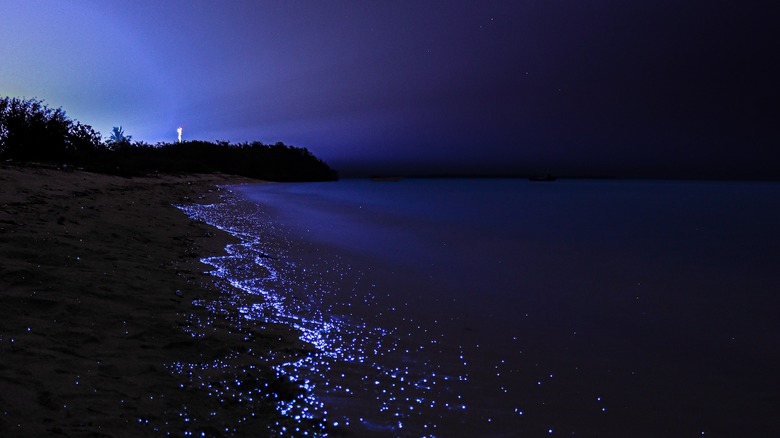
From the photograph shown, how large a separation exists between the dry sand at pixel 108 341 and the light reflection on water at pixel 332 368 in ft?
0.35

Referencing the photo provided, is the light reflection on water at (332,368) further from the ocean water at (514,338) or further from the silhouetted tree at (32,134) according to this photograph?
the silhouetted tree at (32,134)

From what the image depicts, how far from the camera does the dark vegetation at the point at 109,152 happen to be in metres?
18.4

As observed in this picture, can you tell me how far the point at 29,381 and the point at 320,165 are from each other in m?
80.4

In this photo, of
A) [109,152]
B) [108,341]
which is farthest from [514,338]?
[109,152]

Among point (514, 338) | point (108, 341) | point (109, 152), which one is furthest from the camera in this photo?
point (109, 152)

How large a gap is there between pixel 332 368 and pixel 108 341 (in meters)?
1.46

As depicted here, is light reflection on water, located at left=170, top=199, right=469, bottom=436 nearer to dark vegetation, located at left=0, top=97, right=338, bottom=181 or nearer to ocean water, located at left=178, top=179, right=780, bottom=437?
ocean water, located at left=178, top=179, right=780, bottom=437

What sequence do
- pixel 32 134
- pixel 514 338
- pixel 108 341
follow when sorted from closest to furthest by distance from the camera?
pixel 108 341, pixel 514 338, pixel 32 134

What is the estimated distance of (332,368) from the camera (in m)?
2.76

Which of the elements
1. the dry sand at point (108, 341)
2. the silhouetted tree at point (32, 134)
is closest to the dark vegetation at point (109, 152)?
the silhouetted tree at point (32, 134)

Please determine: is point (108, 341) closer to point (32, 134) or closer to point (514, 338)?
point (514, 338)

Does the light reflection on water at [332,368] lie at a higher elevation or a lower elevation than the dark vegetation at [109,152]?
lower

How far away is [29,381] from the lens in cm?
204

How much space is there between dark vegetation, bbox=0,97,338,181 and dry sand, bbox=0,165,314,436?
1515 cm
